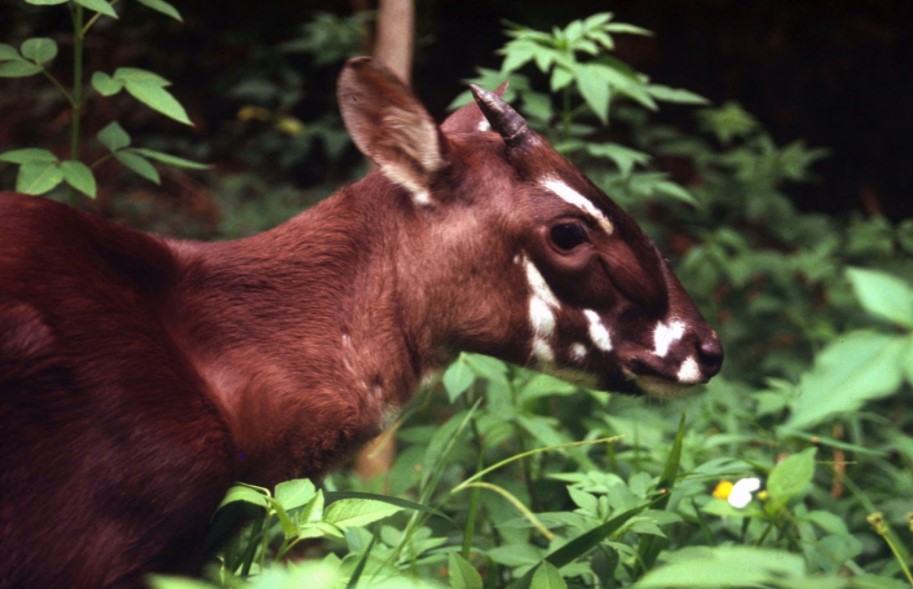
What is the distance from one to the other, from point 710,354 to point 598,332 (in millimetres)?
343

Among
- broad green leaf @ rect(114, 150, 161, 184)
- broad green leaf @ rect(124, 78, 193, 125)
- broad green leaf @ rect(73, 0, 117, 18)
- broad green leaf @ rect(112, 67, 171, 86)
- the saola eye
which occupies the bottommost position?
broad green leaf @ rect(114, 150, 161, 184)

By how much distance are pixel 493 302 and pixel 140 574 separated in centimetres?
122

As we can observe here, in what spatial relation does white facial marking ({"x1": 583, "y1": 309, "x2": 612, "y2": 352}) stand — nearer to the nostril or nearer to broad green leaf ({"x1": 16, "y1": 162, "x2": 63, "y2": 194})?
the nostril

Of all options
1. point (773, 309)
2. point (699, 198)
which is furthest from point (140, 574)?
point (699, 198)

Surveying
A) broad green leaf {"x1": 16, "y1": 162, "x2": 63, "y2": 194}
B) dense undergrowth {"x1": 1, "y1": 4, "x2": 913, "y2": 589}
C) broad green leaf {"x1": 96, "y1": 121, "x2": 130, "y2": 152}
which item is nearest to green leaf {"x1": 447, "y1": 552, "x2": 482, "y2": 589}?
dense undergrowth {"x1": 1, "y1": 4, "x2": 913, "y2": 589}

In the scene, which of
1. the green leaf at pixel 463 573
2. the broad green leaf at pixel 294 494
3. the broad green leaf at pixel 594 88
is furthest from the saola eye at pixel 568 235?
the broad green leaf at pixel 294 494

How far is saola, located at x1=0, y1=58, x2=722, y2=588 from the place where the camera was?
2.42m

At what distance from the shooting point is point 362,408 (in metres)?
2.98

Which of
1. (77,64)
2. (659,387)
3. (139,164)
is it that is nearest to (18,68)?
(77,64)

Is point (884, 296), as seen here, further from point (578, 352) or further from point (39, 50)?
point (39, 50)

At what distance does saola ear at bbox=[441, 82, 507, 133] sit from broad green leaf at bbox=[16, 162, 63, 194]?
1.18m

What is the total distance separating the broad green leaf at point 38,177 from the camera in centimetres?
330

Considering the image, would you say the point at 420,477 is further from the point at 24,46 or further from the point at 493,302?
the point at 24,46

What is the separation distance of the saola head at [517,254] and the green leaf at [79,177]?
2.79ft
